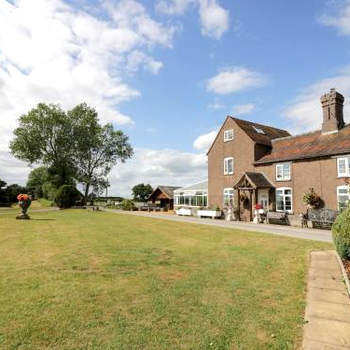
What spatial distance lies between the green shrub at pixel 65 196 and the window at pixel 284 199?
31.3 meters

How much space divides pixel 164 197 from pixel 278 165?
2568 centimetres

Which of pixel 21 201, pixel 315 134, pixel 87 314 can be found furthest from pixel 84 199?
pixel 87 314

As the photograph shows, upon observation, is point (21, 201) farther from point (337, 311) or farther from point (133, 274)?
point (337, 311)

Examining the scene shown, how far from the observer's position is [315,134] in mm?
25797

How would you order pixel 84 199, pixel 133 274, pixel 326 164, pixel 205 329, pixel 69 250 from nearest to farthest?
pixel 205 329 → pixel 133 274 → pixel 69 250 → pixel 326 164 → pixel 84 199

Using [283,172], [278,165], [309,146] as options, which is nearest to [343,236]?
[283,172]

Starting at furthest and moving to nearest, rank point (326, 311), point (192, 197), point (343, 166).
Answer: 1. point (192, 197)
2. point (343, 166)
3. point (326, 311)

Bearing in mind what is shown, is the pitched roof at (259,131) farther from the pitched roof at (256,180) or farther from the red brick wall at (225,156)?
the pitched roof at (256,180)

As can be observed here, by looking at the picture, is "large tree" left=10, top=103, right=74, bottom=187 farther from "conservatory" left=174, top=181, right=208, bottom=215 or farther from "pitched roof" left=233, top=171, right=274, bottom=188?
"pitched roof" left=233, top=171, right=274, bottom=188

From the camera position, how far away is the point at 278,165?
2588 centimetres

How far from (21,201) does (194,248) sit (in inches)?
788

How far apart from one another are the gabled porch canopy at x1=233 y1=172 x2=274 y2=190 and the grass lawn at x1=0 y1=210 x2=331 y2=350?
1484cm

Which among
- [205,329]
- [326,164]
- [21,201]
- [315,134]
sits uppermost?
[315,134]

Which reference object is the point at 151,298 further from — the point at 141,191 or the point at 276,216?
the point at 141,191
